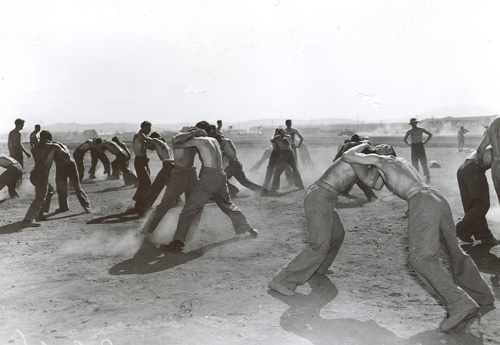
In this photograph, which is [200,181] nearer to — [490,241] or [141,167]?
[490,241]

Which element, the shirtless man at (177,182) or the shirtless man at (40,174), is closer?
the shirtless man at (177,182)

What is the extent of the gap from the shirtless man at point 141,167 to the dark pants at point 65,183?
1133 millimetres

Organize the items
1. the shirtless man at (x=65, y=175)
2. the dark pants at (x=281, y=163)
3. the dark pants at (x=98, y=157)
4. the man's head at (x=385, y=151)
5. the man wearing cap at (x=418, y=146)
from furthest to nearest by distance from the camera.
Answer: the dark pants at (x=98, y=157) < the man wearing cap at (x=418, y=146) < the dark pants at (x=281, y=163) < the shirtless man at (x=65, y=175) < the man's head at (x=385, y=151)

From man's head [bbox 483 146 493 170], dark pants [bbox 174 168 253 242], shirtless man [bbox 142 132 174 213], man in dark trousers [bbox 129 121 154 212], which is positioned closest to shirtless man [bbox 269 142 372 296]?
dark pants [bbox 174 168 253 242]

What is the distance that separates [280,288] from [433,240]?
1627 millimetres

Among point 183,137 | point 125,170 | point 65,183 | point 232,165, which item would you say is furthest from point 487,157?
point 125,170

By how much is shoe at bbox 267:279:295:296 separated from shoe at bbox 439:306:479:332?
4.94 ft

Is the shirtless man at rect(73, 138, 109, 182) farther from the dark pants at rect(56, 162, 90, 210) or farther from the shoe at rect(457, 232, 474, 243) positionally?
the shoe at rect(457, 232, 474, 243)

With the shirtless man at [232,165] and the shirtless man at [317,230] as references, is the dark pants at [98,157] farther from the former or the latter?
the shirtless man at [317,230]

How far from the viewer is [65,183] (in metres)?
10.3

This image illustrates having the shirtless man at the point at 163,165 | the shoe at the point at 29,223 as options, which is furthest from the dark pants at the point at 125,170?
the shoe at the point at 29,223

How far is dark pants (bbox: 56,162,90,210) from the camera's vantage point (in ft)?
32.5

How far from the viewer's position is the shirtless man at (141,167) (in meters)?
10.1

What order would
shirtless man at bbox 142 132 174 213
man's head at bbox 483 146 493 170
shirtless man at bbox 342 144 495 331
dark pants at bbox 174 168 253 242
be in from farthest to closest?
shirtless man at bbox 142 132 174 213
man's head at bbox 483 146 493 170
dark pants at bbox 174 168 253 242
shirtless man at bbox 342 144 495 331
